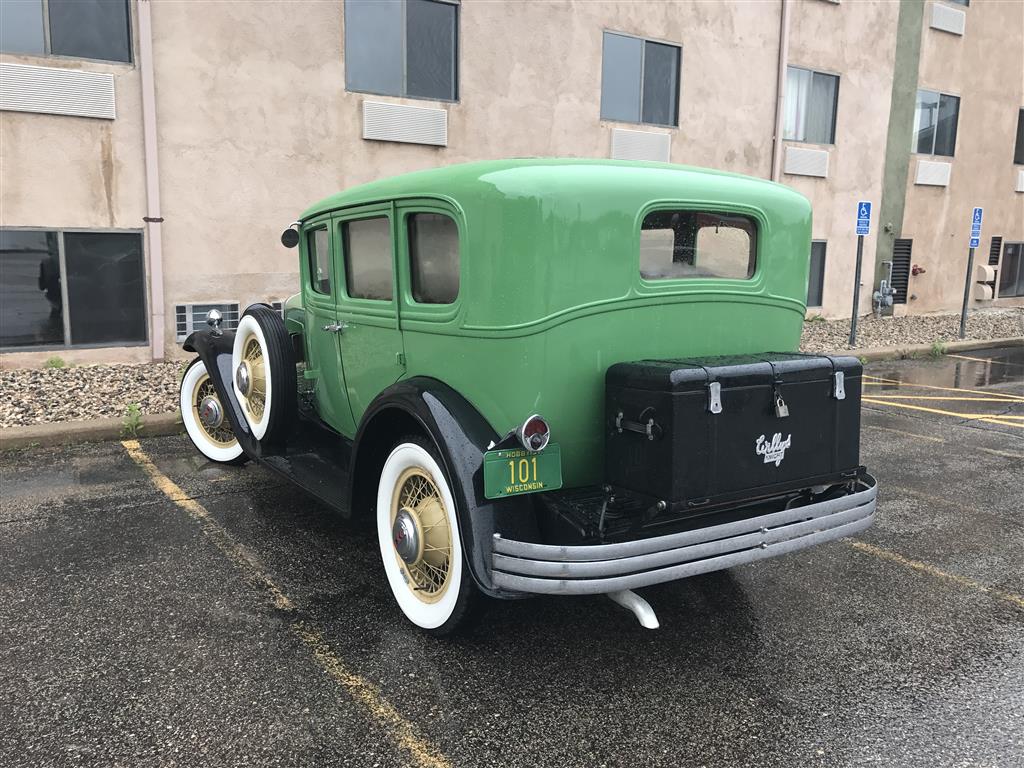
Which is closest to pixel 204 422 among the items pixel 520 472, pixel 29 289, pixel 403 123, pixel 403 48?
pixel 520 472

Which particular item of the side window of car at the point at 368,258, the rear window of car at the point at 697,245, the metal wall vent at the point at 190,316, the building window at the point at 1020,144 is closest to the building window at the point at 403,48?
the metal wall vent at the point at 190,316

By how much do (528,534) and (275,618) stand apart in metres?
1.27

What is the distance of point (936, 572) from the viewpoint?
404cm

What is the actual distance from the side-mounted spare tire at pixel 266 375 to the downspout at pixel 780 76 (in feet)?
35.9

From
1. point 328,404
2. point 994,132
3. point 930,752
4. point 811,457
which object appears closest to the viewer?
point 930,752

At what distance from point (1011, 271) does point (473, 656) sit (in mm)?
20011

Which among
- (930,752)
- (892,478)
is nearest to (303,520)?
(930,752)

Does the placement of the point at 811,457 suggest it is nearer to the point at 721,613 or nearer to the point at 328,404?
the point at 721,613

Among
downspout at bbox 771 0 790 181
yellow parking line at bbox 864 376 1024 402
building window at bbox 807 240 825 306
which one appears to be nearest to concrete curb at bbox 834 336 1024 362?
yellow parking line at bbox 864 376 1024 402

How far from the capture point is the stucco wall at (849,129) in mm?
14320

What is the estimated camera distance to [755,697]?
289 centimetres

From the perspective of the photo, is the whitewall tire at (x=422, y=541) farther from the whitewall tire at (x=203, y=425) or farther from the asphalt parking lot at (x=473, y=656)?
the whitewall tire at (x=203, y=425)

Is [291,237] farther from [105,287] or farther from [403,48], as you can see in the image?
[403,48]

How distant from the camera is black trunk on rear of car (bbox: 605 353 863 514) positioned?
2.83 m
